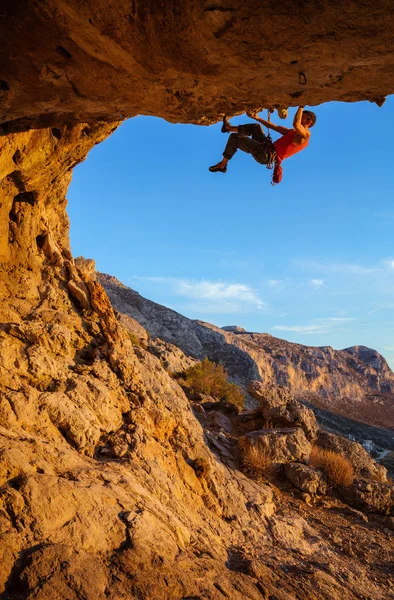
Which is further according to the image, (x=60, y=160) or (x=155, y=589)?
(x=60, y=160)

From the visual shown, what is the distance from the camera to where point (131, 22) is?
3029 mm

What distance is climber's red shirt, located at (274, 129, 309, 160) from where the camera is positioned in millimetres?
4947

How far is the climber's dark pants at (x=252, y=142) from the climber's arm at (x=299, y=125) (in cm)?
57

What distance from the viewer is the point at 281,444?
8.68m

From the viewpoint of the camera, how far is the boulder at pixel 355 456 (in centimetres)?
934

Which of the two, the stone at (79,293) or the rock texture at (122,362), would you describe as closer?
the rock texture at (122,362)

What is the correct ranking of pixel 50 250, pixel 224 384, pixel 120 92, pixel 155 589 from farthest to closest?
pixel 224 384 < pixel 50 250 < pixel 120 92 < pixel 155 589

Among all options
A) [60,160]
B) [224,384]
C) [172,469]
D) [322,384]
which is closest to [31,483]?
[172,469]

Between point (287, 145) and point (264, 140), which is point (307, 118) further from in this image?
point (264, 140)

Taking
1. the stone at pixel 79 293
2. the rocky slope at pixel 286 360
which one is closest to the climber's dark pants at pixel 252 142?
the stone at pixel 79 293

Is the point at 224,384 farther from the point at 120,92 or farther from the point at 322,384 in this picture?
the point at 322,384

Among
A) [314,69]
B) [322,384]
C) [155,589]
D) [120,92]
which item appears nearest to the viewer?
[155,589]

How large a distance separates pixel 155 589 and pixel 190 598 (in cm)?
31

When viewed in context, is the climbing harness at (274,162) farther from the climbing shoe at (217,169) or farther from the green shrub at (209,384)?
the green shrub at (209,384)
